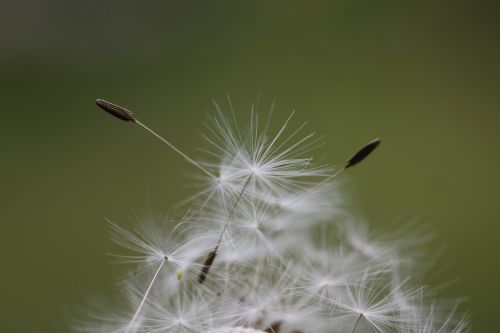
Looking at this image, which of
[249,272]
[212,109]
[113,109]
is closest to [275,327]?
[249,272]

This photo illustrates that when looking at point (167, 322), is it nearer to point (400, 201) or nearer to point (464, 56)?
point (400, 201)

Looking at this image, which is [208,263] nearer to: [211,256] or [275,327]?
[211,256]

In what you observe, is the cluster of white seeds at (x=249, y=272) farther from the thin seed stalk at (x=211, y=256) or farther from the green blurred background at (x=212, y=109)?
the green blurred background at (x=212, y=109)

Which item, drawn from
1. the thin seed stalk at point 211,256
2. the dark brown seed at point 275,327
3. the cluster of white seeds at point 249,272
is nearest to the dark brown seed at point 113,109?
the cluster of white seeds at point 249,272

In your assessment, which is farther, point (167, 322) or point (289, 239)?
point (289, 239)

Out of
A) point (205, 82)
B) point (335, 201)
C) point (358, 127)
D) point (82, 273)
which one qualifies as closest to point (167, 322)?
point (335, 201)

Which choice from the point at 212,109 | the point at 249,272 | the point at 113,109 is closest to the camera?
the point at 113,109

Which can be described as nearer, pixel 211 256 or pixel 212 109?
pixel 211 256

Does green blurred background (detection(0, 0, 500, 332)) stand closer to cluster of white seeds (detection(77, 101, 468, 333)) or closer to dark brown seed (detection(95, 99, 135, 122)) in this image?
cluster of white seeds (detection(77, 101, 468, 333))
